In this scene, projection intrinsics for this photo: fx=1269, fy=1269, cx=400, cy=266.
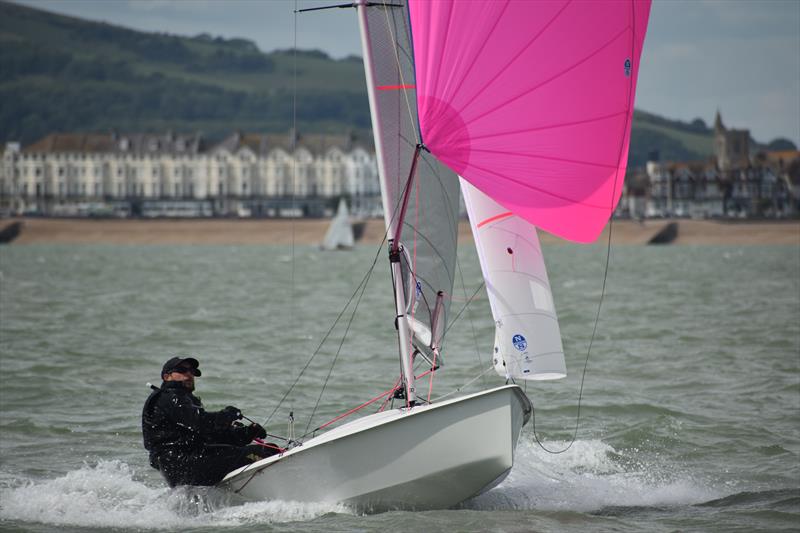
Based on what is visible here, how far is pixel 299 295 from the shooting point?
33844 mm

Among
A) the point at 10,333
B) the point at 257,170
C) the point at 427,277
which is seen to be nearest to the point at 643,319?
the point at 10,333

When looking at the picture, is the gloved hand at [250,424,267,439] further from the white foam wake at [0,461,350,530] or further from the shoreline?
the shoreline

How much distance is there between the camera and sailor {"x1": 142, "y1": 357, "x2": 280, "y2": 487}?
8.24 m

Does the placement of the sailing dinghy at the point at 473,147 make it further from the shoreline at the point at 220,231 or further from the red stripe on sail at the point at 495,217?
the shoreline at the point at 220,231

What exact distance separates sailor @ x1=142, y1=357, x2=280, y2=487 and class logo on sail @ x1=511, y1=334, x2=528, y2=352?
1.83 meters

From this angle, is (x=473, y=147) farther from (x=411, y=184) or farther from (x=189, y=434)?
(x=189, y=434)

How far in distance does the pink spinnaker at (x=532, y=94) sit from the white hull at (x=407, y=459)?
51.2 inches

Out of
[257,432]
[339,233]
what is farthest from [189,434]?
[339,233]

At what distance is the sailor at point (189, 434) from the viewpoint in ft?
27.0

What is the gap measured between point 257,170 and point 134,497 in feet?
445

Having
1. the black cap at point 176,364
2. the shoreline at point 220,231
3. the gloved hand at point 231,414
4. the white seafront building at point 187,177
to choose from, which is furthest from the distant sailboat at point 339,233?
the gloved hand at point 231,414

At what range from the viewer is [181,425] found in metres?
8.27

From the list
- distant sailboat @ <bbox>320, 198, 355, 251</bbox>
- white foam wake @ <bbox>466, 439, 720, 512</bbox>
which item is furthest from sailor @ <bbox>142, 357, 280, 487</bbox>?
distant sailboat @ <bbox>320, 198, 355, 251</bbox>

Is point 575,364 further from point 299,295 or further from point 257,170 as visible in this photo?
point 257,170
